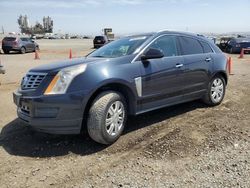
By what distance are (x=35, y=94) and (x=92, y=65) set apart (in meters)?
0.90

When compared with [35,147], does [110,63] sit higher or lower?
higher

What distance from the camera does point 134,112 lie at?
5.22 meters

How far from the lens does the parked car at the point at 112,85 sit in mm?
4465

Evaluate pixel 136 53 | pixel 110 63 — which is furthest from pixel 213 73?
pixel 110 63

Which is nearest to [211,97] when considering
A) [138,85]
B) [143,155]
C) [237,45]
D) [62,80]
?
[138,85]

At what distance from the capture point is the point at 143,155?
4.45 m

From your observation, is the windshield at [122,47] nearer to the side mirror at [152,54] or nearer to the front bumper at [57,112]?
the side mirror at [152,54]

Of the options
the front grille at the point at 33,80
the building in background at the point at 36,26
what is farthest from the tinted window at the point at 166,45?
the building in background at the point at 36,26

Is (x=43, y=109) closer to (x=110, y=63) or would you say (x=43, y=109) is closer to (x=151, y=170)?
(x=110, y=63)

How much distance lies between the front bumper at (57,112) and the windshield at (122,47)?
1.32 meters

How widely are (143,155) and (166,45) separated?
7.50 feet

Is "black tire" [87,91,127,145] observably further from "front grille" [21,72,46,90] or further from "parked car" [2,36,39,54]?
"parked car" [2,36,39,54]

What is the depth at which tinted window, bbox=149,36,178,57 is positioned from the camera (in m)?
5.69

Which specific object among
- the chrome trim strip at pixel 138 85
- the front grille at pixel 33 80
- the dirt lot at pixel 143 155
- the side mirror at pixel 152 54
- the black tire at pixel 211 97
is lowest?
the dirt lot at pixel 143 155
